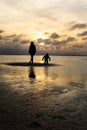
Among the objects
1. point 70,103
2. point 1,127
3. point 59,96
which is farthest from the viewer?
point 59,96

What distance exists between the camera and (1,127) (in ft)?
24.9

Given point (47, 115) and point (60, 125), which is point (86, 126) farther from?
point (47, 115)

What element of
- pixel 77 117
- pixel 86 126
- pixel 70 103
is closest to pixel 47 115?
pixel 77 117

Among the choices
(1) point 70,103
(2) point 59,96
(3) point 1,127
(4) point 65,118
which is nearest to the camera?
(3) point 1,127

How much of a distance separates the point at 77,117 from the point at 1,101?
3698 millimetres

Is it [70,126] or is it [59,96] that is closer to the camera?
[70,126]

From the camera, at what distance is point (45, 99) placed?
12.0 meters

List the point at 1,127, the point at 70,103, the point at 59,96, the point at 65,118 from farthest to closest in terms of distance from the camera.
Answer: the point at 59,96 → the point at 70,103 → the point at 65,118 → the point at 1,127

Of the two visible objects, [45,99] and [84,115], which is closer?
[84,115]

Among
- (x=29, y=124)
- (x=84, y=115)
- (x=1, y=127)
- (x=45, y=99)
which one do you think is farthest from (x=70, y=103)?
(x=1, y=127)

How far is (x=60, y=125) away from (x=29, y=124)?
90 centimetres

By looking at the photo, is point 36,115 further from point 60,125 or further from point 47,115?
point 60,125

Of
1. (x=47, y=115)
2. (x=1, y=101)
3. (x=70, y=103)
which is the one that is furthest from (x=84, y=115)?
(x=1, y=101)

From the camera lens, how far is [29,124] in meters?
7.96
